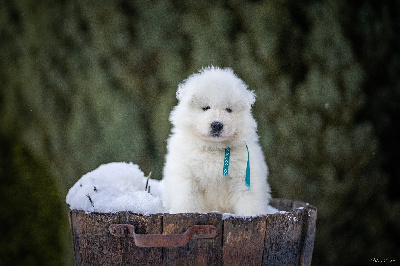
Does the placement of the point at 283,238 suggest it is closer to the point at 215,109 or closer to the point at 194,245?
the point at 194,245

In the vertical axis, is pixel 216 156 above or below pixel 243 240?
above

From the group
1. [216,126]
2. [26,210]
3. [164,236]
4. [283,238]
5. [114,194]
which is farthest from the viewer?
[26,210]

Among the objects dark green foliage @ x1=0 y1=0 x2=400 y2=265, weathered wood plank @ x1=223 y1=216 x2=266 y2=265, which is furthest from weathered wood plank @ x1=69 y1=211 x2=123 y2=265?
dark green foliage @ x1=0 y1=0 x2=400 y2=265

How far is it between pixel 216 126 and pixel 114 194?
531mm

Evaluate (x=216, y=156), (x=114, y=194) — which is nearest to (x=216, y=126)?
(x=216, y=156)

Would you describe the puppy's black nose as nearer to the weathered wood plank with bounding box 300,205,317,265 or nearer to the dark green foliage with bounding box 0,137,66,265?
the weathered wood plank with bounding box 300,205,317,265

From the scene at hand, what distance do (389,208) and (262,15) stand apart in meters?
1.68

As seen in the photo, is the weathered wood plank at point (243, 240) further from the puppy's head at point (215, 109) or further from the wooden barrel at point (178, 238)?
the puppy's head at point (215, 109)

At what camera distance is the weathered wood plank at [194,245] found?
1443 mm

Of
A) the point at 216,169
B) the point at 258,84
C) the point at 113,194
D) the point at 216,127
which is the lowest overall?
the point at 113,194

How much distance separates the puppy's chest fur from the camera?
6.13 feet

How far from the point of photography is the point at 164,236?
1433 millimetres

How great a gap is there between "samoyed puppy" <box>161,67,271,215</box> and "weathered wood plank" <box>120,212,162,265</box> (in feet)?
1.27

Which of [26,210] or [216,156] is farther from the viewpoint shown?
[26,210]
